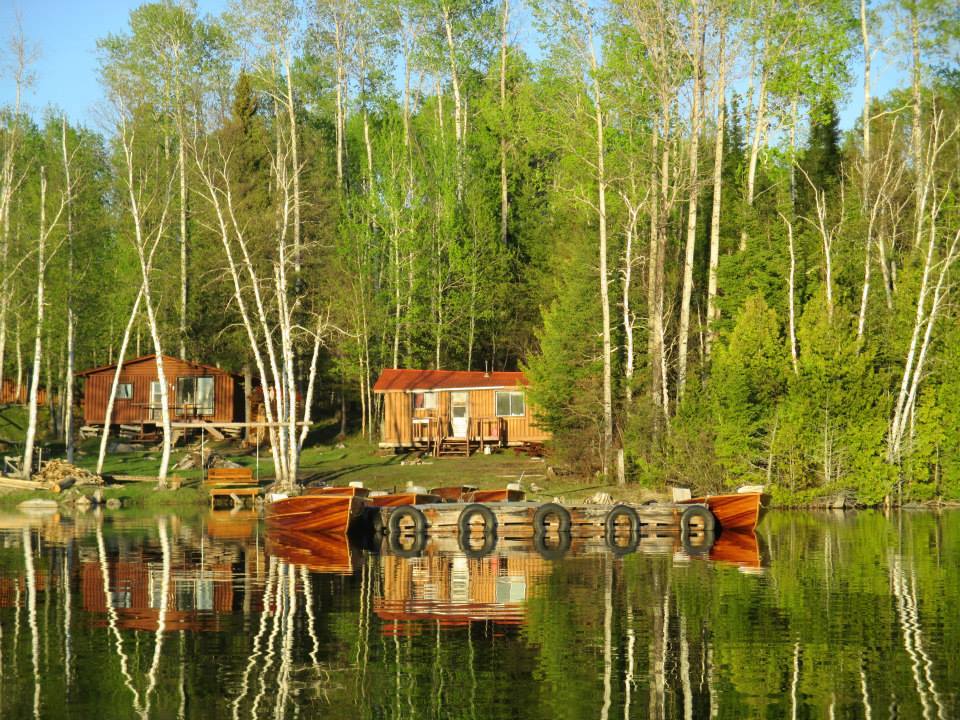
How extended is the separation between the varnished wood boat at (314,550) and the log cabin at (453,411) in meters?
17.3

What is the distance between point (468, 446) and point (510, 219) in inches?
570

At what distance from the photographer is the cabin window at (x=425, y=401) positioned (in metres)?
49.1

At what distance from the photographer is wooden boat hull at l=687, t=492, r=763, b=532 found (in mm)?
29594

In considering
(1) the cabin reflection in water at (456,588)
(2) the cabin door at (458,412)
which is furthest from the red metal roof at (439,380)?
(1) the cabin reflection in water at (456,588)

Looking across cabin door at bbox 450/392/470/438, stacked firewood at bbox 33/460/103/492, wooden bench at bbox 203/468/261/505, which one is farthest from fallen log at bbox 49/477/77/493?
cabin door at bbox 450/392/470/438

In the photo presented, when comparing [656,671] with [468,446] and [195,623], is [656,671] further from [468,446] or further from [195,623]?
[468,446]

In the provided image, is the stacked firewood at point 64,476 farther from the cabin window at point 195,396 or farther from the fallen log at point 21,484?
the cabin window at point 195,396

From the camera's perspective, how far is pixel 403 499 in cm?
3212

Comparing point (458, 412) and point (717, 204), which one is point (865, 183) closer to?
point (717, 204)

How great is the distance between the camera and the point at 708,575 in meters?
21.3

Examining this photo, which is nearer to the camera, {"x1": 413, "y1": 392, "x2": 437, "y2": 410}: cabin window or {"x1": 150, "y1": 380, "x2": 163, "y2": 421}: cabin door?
{"x1": 413, "y1": 392, "x2": 437, "y2": 410}: cabin window

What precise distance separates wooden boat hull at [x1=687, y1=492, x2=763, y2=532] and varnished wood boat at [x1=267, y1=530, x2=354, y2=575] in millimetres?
8714

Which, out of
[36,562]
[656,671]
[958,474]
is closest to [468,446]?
[958,474]

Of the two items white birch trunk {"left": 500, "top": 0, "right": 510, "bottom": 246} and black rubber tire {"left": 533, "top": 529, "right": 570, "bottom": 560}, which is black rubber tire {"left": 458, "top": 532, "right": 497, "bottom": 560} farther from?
white birch trunk {"left": 500, "top": 0, "right": 510, "bottom": 246}
